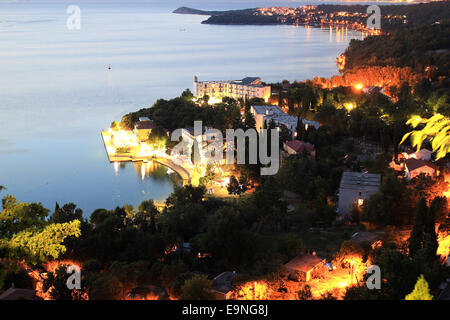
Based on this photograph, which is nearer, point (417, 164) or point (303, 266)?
point (303, 266)

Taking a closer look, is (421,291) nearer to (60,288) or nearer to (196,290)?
(196,290)

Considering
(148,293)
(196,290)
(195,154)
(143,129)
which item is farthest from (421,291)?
(143,129)

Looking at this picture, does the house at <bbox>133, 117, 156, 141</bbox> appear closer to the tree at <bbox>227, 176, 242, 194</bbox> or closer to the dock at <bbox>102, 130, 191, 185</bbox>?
the dock at <bbox>102, 130, 191, 185</bbox>

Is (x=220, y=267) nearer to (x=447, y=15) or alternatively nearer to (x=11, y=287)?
(x=11, y=287)

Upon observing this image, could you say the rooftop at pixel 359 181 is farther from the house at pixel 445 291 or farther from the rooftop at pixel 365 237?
the house at pixel 445 291

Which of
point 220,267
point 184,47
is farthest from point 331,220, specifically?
point 184,47

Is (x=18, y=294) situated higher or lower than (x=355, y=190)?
lower

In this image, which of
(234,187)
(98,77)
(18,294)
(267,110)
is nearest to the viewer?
(18,294)

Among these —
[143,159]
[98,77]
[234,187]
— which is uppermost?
[98,77]
